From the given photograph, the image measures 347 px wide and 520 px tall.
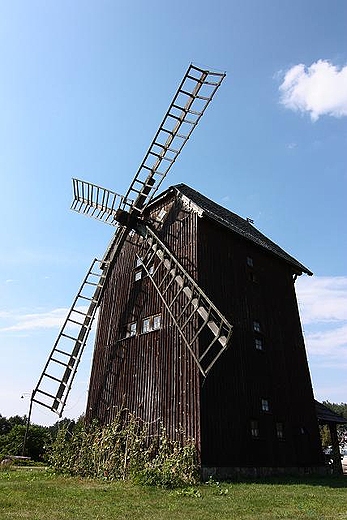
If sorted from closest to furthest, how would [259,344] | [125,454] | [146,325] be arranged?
[125,454] → [146,325] → [259,344]

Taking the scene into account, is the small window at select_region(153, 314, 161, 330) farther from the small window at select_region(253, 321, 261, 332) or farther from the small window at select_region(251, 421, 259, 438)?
the small window at select_region(251, 421, 259, 438)

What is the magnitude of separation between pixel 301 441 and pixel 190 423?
22.6ft

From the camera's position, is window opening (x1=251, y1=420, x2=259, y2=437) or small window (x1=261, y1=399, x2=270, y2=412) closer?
window opening (x1=251, y1=420, x2=259, y2=437)

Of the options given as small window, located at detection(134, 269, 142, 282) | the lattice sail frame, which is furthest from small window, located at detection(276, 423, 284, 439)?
small window, located at detection(134, 269, 142, 282)

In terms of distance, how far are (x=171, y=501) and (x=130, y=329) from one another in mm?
9241

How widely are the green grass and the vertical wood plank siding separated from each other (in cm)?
280

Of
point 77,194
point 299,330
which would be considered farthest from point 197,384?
point 77,194

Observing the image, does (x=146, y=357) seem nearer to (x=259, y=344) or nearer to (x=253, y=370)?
(x=253, y=370)

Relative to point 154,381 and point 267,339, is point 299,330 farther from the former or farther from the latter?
point 154,381

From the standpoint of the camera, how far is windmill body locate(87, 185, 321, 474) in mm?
15239

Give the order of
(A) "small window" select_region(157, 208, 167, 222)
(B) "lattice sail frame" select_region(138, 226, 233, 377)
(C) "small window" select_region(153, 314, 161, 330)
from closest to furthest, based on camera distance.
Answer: (B) "lattice sail frame" select_region(138, 226, 233, 377)
(C) "small window" select_region(153, 314, 161, 330)
(A) "small window" select_region(157, 208, 167, 222)

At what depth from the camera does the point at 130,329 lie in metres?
19.2

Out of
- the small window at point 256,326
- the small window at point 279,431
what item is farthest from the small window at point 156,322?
the small window at point 279,431

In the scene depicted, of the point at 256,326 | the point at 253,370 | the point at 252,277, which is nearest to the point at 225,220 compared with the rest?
the point at 252,277
